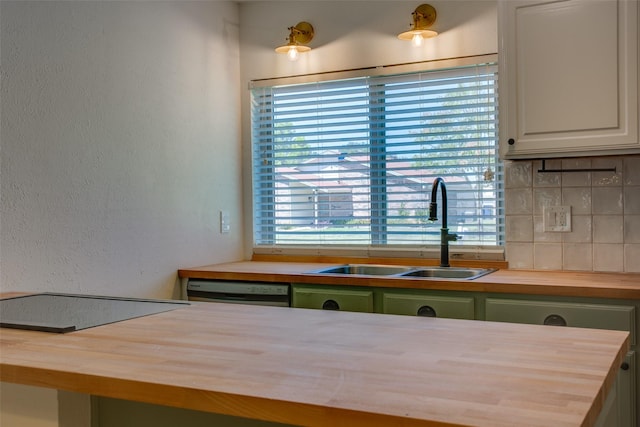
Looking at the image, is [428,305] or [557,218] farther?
[557,218]

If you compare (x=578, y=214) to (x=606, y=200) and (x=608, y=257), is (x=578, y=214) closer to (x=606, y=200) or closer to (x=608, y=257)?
(x=606, y=200)

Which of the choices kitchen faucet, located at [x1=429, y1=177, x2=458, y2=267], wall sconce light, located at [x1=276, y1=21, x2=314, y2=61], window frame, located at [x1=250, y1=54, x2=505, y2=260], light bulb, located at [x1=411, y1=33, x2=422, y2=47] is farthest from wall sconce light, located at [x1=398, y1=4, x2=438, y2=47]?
kitchen faucet, located at [x1=429, y1=177, x2=458, y2=267]

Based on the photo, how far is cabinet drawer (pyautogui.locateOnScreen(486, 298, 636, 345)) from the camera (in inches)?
87.7

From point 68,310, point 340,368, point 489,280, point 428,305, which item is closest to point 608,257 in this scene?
point 489,280

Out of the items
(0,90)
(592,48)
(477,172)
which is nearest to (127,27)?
(0,90)

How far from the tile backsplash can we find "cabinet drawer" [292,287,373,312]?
2.76 ft

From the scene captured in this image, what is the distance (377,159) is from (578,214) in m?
1.10

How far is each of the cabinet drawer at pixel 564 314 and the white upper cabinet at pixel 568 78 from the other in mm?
701

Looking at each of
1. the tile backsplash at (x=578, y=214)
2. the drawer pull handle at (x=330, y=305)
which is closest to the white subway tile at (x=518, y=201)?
the tile backsplash at (x=578, y=214)

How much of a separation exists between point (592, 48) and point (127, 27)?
6.93 feet

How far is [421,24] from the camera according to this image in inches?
122

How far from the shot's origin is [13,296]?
6.93ft

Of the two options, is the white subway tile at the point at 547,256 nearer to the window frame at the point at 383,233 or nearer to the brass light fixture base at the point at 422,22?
the window frame at the point at 383,233

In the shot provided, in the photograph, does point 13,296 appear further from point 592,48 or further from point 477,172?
point 592,48
